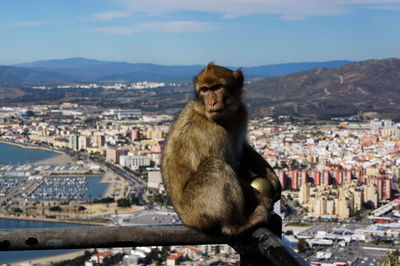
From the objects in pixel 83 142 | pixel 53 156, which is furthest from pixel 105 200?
pixel 83 142

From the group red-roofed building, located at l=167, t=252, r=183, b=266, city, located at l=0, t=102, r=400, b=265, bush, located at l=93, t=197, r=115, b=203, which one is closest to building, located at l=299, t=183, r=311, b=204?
city, located at l=0, t=102, r=400, b=265

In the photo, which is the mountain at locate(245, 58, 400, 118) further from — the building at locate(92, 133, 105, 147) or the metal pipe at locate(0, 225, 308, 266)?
the metal pipe at locate(0, 225, 308, 266)

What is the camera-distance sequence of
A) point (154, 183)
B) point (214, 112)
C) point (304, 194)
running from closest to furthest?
point (214, 112)
point (304, 194)
point (154, 183)

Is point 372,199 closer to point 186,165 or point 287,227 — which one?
point 287,227

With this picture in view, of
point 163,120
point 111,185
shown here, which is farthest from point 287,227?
point 163,120

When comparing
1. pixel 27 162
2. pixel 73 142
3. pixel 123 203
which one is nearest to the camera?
pixel 123 203

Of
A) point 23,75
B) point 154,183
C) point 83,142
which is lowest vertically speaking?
point 154,183

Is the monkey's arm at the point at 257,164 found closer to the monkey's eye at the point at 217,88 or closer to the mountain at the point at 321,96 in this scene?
the monkey's eye at the point at 217,88

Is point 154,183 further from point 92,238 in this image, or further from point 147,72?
point 147,72
